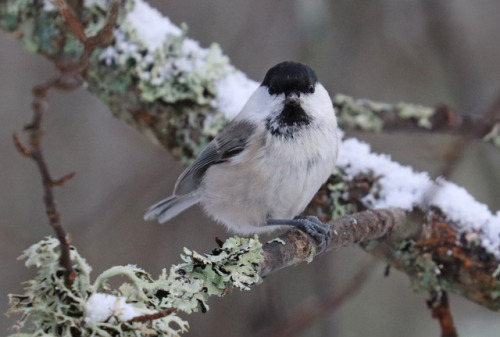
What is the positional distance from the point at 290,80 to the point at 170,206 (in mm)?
750

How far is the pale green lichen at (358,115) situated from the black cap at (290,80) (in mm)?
422

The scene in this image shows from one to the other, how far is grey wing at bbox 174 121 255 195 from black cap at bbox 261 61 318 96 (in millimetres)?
154

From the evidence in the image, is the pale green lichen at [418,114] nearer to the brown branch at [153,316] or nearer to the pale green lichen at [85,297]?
the pale green lichen at [85,297]

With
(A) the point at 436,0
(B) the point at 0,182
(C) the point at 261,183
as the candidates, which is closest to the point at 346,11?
(A) the point at 436,0

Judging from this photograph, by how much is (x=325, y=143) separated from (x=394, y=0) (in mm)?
1862

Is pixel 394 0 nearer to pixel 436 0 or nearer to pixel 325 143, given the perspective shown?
pixel 436 0

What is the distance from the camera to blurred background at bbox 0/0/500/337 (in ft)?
9.98

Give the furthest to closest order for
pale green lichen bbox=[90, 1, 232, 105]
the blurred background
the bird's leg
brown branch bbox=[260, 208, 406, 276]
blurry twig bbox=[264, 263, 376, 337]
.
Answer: the blurred background → pale green lichen bbox=[90, 1, 232, 105] → blurry twig bbox=[264, 263, 376, 337] → the bird's leg → brown branch bbox=[260, 208, 406, 276]

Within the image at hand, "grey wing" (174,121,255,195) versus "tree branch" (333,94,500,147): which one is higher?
"tree branch" (333,94,500,147)

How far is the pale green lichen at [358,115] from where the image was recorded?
7.48 ft

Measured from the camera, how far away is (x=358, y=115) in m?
2.30

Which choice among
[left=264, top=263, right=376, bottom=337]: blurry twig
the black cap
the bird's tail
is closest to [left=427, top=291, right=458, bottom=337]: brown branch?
[left=264, top=263, right=376, bottom=337]: blurry twig

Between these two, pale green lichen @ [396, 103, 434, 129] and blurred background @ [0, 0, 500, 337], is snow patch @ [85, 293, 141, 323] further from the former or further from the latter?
blurred background @ [0, 0, 500, 337]

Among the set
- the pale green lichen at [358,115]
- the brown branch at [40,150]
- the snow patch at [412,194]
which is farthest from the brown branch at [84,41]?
the pale green lichen at [358,115]
